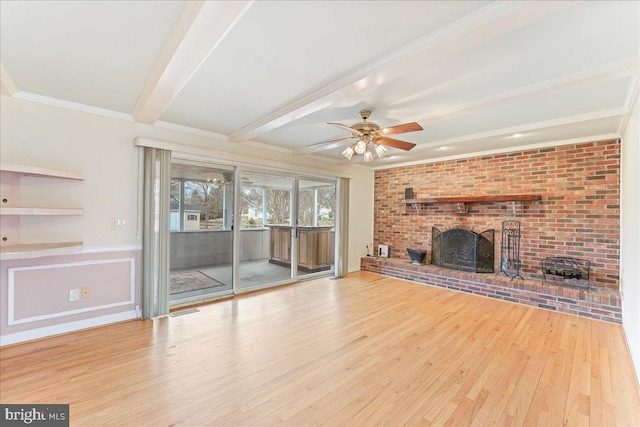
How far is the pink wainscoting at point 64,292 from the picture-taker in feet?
8.79

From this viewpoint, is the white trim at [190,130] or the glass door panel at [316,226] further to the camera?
the glass door panel at [316,226]

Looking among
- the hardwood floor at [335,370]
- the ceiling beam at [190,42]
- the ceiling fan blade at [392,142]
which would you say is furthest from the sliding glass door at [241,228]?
the ceiling fan blade at [392,142]

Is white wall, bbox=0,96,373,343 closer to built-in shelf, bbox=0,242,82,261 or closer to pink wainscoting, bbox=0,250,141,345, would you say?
pink wainscoting, bbox=0,250,141,345

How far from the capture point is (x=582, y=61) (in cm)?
203

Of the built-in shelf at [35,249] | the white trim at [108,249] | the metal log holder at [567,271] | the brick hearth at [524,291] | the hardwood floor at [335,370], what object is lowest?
the hardwood floor at [335,370]

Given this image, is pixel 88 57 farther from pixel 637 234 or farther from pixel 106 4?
pixel 637 234

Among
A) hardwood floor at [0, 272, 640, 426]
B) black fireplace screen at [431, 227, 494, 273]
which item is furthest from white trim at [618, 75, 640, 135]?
hardwood floor at [0, 272, 640, 426]

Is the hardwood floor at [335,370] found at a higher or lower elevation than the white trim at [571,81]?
lower

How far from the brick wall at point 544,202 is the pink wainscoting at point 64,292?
16.4ft

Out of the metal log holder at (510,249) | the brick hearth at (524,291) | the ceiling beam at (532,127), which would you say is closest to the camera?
the ceiling beam at (532,127)

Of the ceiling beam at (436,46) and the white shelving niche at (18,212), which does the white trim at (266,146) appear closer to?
the ceiling beam at (436,46)

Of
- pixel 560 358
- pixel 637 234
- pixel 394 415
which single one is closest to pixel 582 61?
pixel 637 234

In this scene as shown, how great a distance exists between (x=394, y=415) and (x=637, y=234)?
102 inches

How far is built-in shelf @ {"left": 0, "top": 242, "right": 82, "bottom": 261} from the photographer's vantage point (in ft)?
7.57
